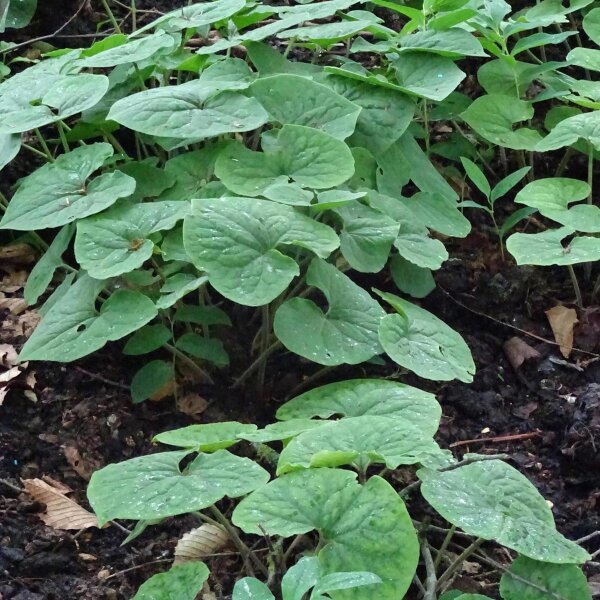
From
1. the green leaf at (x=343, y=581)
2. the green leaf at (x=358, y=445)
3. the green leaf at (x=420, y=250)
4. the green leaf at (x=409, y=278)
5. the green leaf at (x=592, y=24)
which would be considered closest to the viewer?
the green leaf at (x=343, y=581)

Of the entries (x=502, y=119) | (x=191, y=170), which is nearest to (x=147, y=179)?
(x=191, y=170)

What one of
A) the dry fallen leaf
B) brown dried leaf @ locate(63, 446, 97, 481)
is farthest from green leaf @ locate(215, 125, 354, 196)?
the dry fallen leaf

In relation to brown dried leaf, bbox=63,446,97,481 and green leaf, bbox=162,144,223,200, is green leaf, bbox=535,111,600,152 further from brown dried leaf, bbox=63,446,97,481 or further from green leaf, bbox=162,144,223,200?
brown dried leaf, bbox=63,446,97,481

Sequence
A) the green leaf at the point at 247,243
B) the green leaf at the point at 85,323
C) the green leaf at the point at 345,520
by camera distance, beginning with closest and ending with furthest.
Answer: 1. the green leaf at the point at 345,520
2. the green leaf at the point at 247,243
3. the green leaf at the point at 85,323

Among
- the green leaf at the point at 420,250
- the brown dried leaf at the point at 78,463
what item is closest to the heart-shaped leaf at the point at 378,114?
the green leaf at the point at 420,250

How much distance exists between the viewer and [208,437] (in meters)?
1.46

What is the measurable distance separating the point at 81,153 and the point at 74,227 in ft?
0.64

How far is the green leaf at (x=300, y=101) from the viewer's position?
212 centimetres

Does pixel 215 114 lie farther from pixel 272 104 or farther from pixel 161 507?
pixel 161 507

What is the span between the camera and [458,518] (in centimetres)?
128

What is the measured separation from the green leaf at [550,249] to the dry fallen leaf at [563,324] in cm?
25

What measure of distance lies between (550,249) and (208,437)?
114 cm

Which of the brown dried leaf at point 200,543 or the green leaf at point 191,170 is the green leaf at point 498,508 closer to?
the brown dried leaf at point 200,543

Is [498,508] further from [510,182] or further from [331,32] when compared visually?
[331,32]
